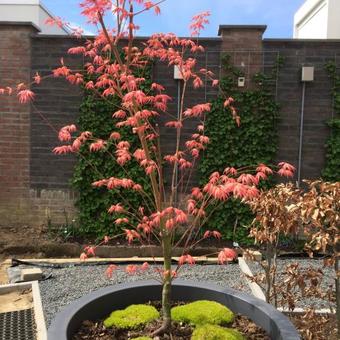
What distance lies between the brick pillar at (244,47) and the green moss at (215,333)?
4.48 metres

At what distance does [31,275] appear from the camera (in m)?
4.81

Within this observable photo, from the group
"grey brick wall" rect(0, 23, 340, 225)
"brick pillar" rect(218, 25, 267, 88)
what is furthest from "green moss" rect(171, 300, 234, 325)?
"brick pillar" rect(218, 25, 267, 88)

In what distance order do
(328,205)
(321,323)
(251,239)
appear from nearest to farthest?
(328,205), (321,323), (251,239)

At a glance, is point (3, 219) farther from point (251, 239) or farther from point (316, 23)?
point (316, 23)

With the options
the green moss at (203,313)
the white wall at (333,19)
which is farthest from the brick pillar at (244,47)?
the green moss at (203,313)

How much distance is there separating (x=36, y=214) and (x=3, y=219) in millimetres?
→ 482

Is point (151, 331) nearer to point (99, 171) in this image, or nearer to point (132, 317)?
point (132, 317)

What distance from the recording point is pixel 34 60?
641 centimetres

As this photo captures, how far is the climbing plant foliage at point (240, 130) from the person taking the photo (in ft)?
20.4

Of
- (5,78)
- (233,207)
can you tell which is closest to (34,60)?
(5,78)

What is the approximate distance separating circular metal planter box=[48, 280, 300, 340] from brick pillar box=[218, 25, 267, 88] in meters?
4.04

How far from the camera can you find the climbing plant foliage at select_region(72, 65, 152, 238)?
6.27 metres

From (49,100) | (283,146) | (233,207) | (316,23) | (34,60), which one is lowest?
(233,207)

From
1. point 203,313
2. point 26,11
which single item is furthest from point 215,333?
point 26,11
